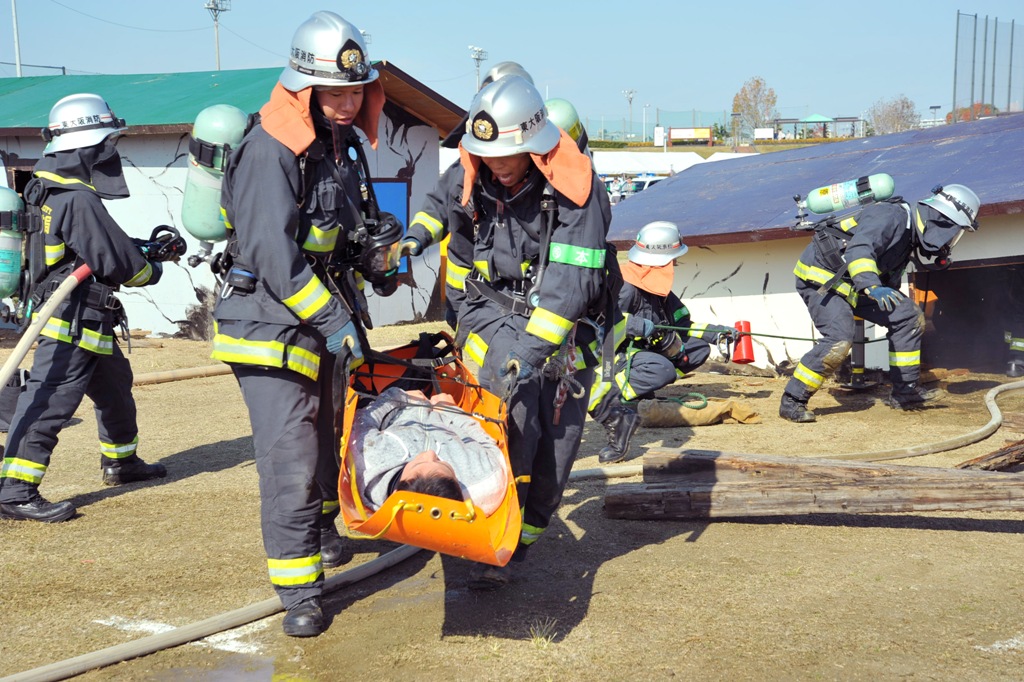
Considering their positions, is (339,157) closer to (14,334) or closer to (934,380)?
(934,380)

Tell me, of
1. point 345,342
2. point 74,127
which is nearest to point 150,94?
point 74,127

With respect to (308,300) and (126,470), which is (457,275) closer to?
(308,300)

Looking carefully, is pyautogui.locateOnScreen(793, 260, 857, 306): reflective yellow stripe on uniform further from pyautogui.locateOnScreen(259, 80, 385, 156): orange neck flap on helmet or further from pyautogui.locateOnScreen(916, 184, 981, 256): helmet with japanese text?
pyautogui.locateOnScreen(259, 80, 385, 156): orange neck flap on helmet

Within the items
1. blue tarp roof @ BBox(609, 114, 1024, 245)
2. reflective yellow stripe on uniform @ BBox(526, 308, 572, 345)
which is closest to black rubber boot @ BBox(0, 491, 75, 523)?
reflective yellow stripe on uniform @ BBox(526, 308, 572, 345)

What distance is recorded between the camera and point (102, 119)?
579 cm

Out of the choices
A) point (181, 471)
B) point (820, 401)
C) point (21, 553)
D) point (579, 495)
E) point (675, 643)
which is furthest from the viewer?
point (820, 401)

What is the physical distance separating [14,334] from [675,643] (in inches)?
448

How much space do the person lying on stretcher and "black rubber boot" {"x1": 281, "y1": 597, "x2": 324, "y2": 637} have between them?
0.60 meters

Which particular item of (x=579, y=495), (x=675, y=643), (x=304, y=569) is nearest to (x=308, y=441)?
(x=304, y=569)

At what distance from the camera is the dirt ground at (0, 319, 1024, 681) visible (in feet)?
11.8

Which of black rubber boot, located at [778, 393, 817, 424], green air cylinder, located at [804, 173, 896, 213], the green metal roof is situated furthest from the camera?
the green metal roof

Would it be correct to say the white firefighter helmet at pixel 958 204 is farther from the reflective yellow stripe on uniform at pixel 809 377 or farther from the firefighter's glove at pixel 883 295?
the reflective yellow stripe on uniform at pixel 809 377

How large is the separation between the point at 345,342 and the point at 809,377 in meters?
5.20

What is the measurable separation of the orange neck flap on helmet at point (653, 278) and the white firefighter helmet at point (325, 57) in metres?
3.96
